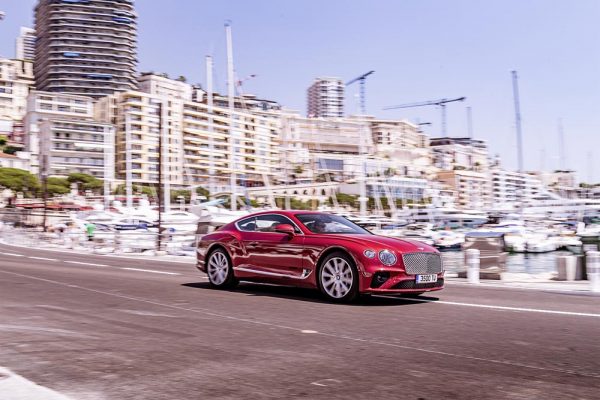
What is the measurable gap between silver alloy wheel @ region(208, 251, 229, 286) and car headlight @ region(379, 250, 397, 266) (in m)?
3.21

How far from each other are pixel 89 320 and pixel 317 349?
10.2ft

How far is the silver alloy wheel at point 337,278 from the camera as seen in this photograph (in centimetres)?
866

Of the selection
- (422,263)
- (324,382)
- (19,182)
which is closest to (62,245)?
(422,263)

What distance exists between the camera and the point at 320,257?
8.99 m

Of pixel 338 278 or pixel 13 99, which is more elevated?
→ pixel 13 99

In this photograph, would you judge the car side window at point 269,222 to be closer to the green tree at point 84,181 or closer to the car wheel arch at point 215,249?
the car wheel arch at point 215,249

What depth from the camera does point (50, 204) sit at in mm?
96375

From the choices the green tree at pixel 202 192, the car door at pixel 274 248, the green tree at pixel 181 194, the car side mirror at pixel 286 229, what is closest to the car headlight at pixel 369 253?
the car door at pixel 274 248

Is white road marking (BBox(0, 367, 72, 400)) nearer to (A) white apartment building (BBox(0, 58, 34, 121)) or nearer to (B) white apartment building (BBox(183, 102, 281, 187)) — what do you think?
(B) white apartment building (BBox(183, 102, 281, 187))

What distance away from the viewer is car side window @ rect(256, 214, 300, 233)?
995cm

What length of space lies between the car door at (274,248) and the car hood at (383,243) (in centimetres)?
58

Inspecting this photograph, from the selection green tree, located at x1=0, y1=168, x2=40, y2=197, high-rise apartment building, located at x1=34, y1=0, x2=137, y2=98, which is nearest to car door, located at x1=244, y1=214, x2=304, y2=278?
green tree, located at x1=0, y1=168, x2=40, y2=197

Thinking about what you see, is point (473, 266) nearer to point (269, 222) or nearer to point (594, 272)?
point (594, 272)

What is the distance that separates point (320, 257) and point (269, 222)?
152 cm
